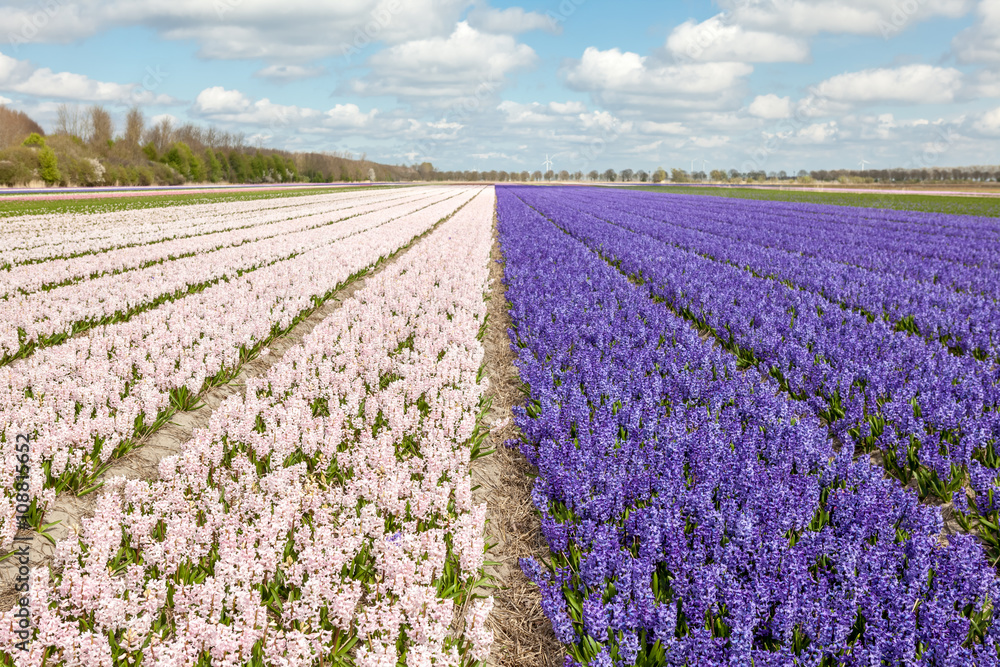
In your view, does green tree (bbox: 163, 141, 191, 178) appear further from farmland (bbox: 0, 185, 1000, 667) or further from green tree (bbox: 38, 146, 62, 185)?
farmland (bbox: 0, 185, 1000, 667)

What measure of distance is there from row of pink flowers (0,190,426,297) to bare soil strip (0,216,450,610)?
706 cm

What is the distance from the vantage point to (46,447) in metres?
4.85

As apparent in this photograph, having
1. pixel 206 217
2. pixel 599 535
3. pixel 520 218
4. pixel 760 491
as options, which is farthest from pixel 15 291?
pixel 520 218

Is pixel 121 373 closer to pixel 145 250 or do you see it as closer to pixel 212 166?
pixel 145 250

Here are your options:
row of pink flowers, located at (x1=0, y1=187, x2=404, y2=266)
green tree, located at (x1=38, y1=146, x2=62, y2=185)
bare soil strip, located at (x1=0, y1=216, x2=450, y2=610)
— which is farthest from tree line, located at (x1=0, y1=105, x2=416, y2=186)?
bare soil strip, located at (x1=0, y1=216, x2=450, y2=610)

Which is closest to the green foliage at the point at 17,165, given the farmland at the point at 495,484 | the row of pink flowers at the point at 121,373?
the farmland at the point at 495,484

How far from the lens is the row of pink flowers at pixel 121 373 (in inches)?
193

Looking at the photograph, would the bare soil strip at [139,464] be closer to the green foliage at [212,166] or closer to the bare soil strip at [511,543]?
the bare soil strip at [511,543]

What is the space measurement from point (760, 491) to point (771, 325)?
5206mm

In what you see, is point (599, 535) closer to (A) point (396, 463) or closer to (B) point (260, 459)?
(A) point (396, 463)

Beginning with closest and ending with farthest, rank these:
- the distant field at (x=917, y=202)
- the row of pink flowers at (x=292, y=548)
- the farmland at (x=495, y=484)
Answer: the row of pink flowers at (x=292, y=548), the farmland at (x=495, y=484), the distant field at (x=917, y=202)

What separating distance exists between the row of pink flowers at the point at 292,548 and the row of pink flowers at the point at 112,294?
509cm

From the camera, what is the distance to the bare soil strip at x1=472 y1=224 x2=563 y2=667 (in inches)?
138

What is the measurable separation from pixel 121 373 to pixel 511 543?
5.41 m
